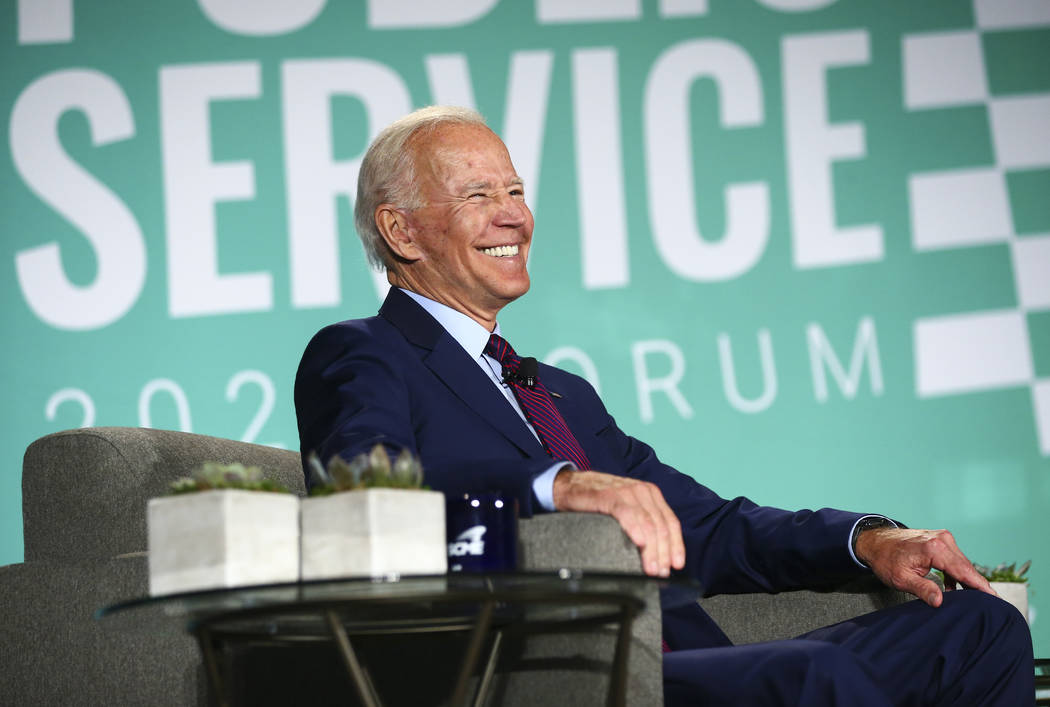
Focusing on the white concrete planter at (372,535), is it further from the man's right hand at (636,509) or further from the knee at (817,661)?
the knee at (817,661)

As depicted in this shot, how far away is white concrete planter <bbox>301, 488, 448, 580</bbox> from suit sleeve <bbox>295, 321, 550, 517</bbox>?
29 centimetres

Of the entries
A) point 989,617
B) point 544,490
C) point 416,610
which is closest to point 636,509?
point 544,490

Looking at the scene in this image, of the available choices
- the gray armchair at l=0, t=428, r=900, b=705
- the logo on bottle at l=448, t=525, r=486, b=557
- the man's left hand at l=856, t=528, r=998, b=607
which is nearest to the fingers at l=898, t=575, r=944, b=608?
the man's left hand at l=856, t=528, r=998, b=607

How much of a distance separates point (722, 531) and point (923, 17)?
7.97ft

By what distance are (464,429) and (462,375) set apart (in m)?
0.10

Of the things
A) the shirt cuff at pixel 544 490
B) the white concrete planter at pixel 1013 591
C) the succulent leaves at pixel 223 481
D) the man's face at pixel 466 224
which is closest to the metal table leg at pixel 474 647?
the succulent leaves at pixel 223 481

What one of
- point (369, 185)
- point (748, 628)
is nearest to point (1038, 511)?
point (748, 628)

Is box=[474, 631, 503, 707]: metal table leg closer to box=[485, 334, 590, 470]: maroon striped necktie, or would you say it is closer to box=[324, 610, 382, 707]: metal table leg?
box=[324, 610, 382, 707]: metal table leg

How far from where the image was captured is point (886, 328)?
11.5ft

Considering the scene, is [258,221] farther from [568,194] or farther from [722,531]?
[722,531]

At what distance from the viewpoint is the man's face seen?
6.90 feet

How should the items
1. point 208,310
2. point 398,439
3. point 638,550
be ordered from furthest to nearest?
point 208,310 → point 398,439 → point 638,550

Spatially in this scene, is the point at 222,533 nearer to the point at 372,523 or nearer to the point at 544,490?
the point at 372,523

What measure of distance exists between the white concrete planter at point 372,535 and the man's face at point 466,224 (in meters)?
0.98
